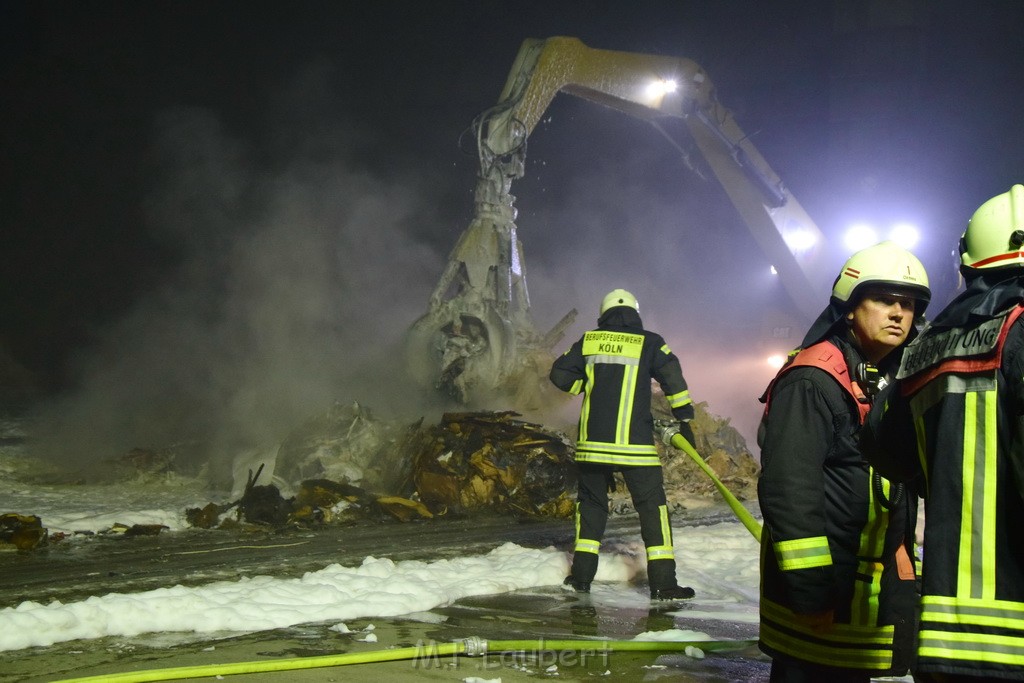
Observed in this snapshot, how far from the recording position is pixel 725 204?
23484mm

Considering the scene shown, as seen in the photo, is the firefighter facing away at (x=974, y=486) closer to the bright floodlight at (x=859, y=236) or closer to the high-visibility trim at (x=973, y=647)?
the high-visibility trim at (x=973, y=647)

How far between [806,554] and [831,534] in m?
0.17

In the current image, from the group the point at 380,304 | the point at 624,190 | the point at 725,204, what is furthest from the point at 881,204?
the point at 380,304

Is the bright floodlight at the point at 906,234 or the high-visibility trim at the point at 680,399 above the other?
the bright floodlight at the point at 906,234

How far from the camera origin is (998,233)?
1768 mm

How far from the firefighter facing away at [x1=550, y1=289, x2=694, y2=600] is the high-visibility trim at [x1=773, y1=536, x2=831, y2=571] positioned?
279 centimetres

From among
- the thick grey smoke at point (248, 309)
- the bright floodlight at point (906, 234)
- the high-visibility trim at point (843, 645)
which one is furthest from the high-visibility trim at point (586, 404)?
the bright floodlight at point (906, 234)

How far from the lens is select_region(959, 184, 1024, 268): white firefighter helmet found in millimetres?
1735

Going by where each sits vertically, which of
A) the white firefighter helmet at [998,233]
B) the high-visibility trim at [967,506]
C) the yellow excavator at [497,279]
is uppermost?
the yellow excavator at [497,279]

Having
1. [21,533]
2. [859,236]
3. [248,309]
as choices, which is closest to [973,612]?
[21,533]

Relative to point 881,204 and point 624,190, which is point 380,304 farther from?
point 881,204

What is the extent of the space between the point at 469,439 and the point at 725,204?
54.6 ft

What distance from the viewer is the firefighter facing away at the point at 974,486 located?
1479mm

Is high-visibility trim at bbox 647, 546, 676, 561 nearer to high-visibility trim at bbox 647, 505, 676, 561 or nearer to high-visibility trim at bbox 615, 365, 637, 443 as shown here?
high-visibility trim at bbox 647, 505, 676, 561
